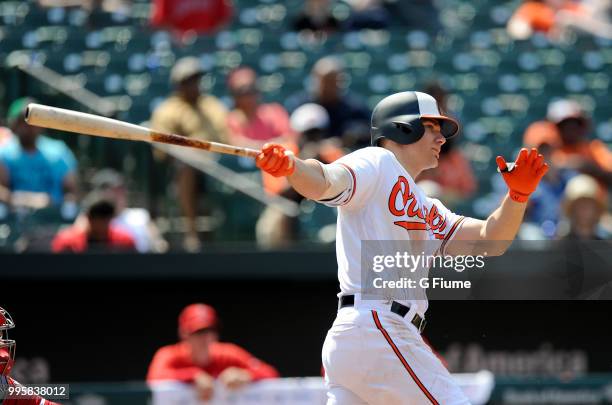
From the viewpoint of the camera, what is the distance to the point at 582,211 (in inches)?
304

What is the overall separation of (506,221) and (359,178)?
0.76 metres

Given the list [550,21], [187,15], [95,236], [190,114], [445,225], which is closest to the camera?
[445,225]

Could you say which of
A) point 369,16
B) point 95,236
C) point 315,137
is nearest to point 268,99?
point 369,16

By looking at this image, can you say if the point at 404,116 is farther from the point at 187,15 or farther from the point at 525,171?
the point at 187,15

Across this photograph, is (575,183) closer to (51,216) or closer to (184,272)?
(184,272)

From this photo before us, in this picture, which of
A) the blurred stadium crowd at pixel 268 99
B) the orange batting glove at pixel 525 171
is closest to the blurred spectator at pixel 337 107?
the blurred stadium crowd at pixel 268 99

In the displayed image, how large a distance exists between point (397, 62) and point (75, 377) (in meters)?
4.33

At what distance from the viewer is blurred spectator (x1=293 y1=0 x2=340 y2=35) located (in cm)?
1074

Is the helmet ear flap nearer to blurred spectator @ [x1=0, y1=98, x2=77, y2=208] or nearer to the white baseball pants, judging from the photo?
the white baseball pants

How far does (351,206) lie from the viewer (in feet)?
14.2

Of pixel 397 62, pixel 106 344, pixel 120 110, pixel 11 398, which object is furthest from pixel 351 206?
pixel 397 62

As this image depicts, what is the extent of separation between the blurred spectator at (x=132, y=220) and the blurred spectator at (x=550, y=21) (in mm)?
4520

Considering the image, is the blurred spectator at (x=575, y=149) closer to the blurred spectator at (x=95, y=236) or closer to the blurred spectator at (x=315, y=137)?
the blurred spectator at (x=315, y=137)

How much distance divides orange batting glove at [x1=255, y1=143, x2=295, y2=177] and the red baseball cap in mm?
3378
